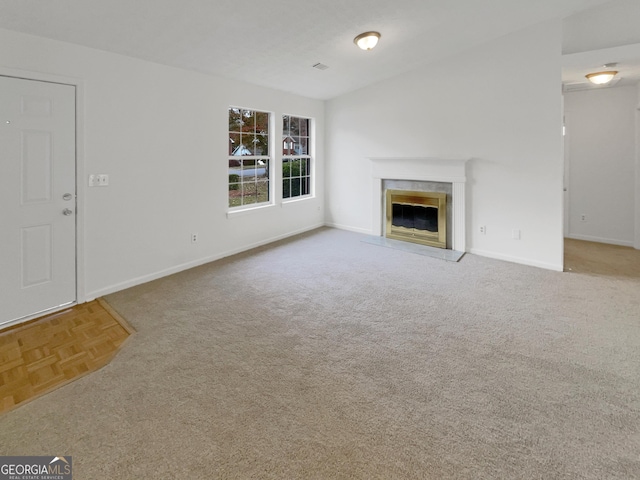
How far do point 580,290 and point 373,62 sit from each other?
3.77m

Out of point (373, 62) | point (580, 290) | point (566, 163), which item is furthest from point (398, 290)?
point (566, 163)

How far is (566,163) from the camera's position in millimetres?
5754

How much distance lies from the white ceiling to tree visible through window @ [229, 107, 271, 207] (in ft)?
1.78

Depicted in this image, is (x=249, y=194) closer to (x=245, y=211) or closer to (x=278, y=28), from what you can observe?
(x=245, y=211)

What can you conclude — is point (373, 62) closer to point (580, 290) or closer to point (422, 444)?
point (580, 290)

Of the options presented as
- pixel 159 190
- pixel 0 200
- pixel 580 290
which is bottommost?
pixel 580 290

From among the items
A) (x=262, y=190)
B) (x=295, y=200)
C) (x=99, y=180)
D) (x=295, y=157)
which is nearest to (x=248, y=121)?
(x=262, y=190)

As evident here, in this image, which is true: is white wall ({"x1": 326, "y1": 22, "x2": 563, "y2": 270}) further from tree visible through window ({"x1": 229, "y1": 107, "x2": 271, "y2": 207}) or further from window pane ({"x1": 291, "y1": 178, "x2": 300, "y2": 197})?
tree visible through window ({"x1": 229, "y1": 107, "x2": 271, "y2": 207})

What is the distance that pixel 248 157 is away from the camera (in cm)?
522

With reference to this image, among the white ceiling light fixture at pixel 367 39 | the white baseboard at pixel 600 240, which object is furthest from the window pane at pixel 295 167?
the white baseboard at pixel 600 240

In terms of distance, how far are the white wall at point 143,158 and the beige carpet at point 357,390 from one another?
562 mm

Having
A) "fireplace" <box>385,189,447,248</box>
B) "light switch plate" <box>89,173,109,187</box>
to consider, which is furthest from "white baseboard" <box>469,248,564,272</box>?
"light switch plate" <box>89,173,109,187</box>

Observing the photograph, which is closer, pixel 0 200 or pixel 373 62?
pixel 0 200

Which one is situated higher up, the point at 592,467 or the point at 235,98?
the point at 235,98
